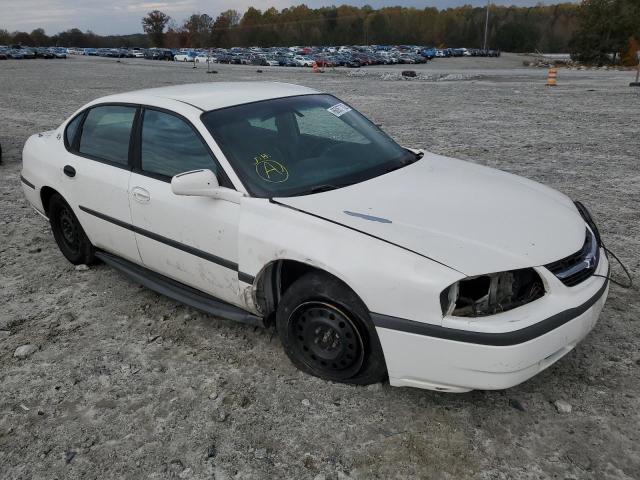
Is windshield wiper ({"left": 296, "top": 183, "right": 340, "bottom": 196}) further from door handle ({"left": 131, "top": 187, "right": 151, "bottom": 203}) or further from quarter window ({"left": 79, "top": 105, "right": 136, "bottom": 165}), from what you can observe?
quarter window ({"left": 79, "top": 105, "right": 136, "bottom": 165})

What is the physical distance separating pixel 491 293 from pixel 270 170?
145 centimetres

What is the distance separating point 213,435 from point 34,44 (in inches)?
5876

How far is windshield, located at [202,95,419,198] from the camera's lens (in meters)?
3.20

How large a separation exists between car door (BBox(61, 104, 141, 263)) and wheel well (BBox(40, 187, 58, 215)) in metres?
0.38

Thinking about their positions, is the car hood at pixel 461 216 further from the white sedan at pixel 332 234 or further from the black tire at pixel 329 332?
the black tire at pixel 329 332

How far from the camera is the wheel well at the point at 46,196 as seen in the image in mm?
4609

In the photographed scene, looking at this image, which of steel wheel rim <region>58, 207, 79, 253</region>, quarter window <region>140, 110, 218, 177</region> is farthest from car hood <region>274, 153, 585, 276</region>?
steel wheel rim <region>58, 207, 79, 253</region>

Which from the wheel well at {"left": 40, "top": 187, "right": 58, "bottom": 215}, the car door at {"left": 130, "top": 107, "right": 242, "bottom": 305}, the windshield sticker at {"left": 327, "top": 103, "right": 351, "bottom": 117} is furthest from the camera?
the wheel well at {"left": 40, "top": 187, "right": 58, "bottom": 215}

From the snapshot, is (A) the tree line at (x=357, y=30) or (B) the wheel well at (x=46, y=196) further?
(A) the tree line at (x=357, y=30)

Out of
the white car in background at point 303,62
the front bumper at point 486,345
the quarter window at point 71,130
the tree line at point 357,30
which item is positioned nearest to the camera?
the front bumper at point 486,345

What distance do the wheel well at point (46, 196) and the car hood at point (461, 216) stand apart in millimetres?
2619

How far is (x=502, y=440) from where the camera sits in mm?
2584

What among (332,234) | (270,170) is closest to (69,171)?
(270,170)

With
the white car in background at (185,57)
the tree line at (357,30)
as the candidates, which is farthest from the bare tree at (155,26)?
the white car in background at (185,57)
